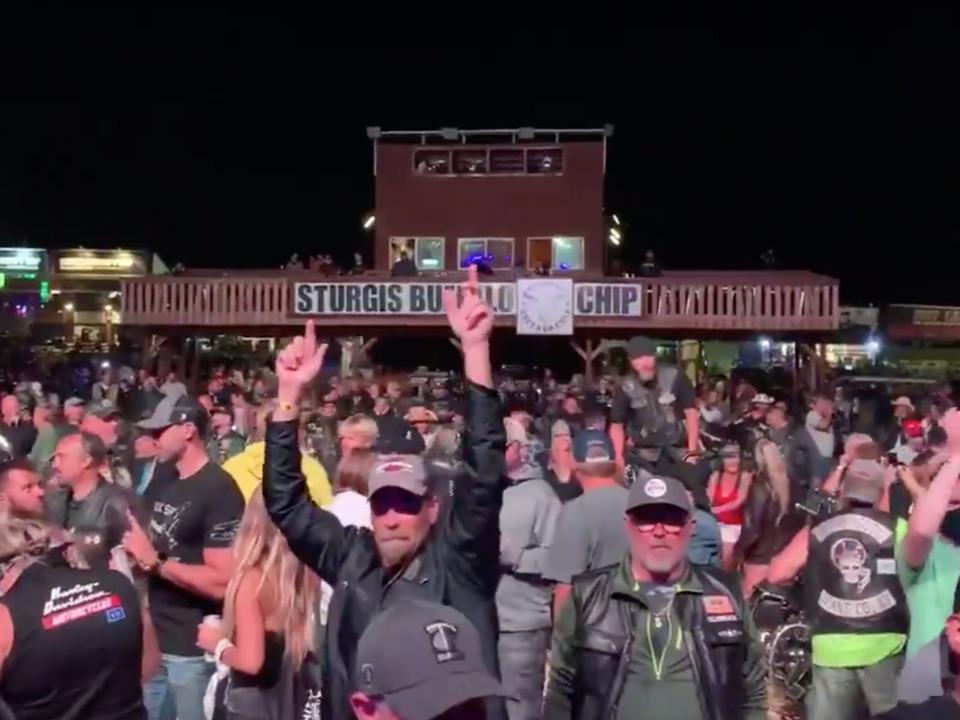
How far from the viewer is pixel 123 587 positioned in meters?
4.59

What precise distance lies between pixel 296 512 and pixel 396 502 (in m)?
0.56

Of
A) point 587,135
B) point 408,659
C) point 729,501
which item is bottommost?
point 729,501

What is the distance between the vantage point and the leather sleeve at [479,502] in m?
4.04

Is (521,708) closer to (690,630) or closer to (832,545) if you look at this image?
(832,545)

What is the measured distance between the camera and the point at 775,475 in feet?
28.6

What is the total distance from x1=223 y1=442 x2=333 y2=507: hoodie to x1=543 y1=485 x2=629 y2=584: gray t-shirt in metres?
1.20

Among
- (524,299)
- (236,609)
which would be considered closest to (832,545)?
(236,609)

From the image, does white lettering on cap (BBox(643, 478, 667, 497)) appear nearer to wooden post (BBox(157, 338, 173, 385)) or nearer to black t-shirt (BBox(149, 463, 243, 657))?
black t-shirt (BBox(149, 463, 243, 657))

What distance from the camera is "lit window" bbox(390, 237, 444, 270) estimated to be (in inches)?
1313

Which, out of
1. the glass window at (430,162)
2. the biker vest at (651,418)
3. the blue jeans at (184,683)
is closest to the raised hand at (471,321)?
the blue jeans at (184,683)

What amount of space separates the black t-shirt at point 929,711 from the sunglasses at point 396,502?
1560 millimetres

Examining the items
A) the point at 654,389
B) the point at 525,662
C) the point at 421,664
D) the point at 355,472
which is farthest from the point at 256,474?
the point at 421,664

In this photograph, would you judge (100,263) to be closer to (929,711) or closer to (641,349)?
(641,349)

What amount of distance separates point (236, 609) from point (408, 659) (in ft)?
8.93
